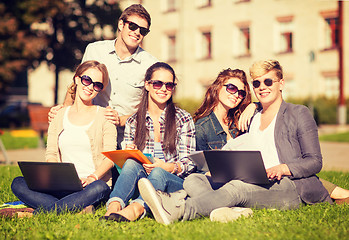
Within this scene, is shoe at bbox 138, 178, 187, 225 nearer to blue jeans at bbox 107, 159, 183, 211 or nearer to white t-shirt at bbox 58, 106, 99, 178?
blue jeans at bbox 107, 159, 183, 211

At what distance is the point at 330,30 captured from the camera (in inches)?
1017

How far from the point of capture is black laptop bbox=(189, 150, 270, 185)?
414 centimetres

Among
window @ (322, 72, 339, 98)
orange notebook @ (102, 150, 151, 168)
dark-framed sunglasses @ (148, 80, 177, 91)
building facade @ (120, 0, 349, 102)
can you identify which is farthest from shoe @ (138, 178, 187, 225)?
window @ (322, 72, 339, 98)

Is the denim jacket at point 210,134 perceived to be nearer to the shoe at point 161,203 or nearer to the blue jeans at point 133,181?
the blue jeans at point 133,181

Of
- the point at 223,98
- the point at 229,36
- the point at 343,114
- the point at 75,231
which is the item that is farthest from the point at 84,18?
the point at 75,231

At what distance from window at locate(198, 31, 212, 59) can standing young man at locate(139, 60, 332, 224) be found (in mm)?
25718

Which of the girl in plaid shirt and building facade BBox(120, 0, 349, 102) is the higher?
building facade BBox(120, 0, 349, 102)

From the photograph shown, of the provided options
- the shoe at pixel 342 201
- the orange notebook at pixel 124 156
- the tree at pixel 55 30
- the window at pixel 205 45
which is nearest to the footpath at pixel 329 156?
the shoe at pixel 342 201

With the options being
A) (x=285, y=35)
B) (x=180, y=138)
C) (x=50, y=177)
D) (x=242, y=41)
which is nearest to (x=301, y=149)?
(x=180, y=138)

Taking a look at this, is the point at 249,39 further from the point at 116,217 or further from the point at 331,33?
the point at 116,217

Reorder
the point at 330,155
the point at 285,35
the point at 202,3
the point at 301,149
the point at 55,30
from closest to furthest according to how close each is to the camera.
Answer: the point at 301,149 < the point at 330,155 < the point at 55,30 < the point at 285,35 < the point at 202,3

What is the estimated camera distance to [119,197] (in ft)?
14.3

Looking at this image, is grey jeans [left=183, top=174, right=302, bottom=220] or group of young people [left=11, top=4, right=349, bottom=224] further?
group of young people [left=11, top=4, right=349, bottom=224]

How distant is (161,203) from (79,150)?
1260mm
